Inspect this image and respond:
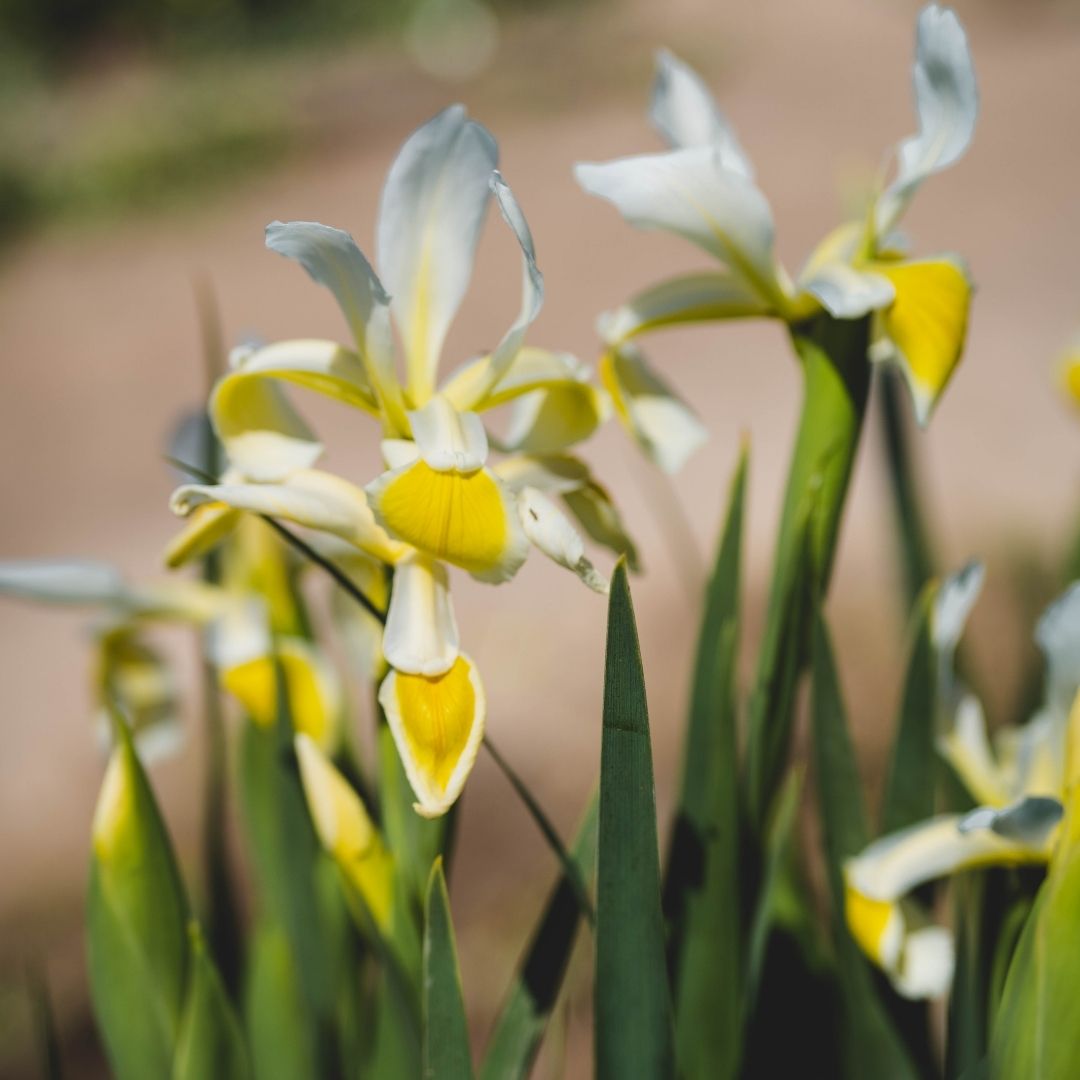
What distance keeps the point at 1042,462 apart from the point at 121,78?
6.14 meters

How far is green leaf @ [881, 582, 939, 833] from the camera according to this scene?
576mm

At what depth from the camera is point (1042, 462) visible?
6.70 feet

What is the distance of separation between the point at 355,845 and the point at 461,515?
0.60ft

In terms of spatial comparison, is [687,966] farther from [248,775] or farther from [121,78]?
[121,78]

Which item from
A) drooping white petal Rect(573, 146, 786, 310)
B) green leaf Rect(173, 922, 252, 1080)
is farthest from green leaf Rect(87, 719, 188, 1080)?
drooping white petal Rect(573, 146, 786, 310)

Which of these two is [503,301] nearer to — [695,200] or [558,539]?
[695,200]

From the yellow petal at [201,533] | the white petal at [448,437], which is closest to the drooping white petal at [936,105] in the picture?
the white petal at [448,437]

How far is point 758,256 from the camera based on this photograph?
1.84ft

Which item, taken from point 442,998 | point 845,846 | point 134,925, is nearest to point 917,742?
point 845,846

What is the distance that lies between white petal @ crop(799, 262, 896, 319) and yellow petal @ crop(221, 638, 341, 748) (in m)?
0.35

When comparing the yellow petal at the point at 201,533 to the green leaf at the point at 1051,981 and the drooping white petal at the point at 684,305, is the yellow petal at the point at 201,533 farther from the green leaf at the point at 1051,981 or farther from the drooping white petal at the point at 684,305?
the green leaf at the point at 1051,981

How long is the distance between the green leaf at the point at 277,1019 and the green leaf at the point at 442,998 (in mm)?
144

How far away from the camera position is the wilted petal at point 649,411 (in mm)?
575

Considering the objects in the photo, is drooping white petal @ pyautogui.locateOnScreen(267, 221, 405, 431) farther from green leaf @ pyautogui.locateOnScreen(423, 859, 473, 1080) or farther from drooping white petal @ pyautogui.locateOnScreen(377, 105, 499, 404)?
green leaf @ pyautogui.locateOnScreen(423, 859, 473, 1080)
